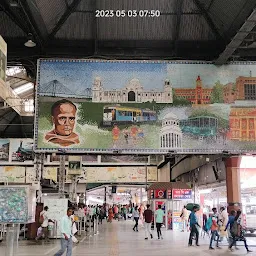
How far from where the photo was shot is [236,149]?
1527 cm

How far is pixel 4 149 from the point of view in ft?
127

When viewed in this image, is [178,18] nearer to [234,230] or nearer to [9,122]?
[234,230]

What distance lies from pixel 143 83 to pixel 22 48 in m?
4.37

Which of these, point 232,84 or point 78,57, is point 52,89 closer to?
point 78,57

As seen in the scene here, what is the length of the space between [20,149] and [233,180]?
76.2ft

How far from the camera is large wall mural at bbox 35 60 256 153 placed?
15375mm

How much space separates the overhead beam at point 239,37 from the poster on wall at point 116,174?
25800mm

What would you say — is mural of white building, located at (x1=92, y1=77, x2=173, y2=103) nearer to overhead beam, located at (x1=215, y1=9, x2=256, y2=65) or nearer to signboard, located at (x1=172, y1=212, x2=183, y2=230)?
overhead beam, located at (x1=215, y1=9, x2=256, y2=65)

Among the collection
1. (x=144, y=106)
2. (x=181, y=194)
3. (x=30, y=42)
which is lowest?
(x=181, y=194)

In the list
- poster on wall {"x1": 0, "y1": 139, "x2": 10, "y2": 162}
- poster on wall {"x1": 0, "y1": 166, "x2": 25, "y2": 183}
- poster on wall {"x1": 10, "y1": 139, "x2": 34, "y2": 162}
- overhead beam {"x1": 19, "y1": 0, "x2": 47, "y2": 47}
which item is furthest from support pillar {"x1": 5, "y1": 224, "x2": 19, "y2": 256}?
poster on wall {"x1": 0, "y1": 166, "x2": 25, "y2": 183}

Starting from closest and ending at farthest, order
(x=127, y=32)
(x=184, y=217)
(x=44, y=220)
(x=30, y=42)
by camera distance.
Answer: (x=30, y=42)
(x=127, y=32)
(x=44, y=220)
(x=184, y=217)

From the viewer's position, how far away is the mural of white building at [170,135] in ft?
50.3

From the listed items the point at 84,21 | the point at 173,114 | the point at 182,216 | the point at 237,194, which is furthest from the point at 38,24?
the point at 182,216

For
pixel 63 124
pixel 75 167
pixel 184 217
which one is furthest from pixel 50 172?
pixel 63 124
